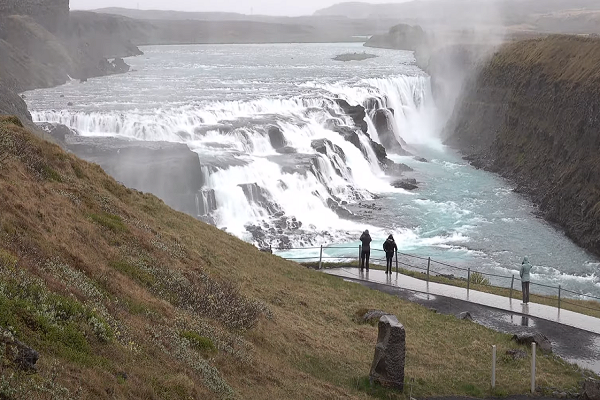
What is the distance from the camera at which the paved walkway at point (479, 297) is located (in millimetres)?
22859

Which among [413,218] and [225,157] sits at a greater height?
[225,157]

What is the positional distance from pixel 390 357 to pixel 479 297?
1118 centimetres

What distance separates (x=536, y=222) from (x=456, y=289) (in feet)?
70.6

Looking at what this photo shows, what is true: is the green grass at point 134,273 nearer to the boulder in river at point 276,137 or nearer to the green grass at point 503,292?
the green grass at point 503,292

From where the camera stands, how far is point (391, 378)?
49.3 ft

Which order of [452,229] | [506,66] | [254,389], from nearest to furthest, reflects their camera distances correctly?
[254,389] < [452,229] < [506,66]

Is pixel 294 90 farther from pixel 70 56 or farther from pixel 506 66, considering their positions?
pixel 70 56

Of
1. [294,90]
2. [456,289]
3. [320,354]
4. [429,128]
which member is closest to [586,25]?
[429,128]

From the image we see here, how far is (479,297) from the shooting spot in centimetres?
2533

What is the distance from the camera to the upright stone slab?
48.9ft

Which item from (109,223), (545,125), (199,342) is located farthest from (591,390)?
→ (545,125)

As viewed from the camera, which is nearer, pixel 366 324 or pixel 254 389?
pixel 254 389

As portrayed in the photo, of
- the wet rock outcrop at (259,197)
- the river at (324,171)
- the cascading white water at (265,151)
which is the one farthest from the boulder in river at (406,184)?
the wet rock outcrop at (259,197)

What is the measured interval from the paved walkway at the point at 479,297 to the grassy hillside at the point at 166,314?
2213 mm
